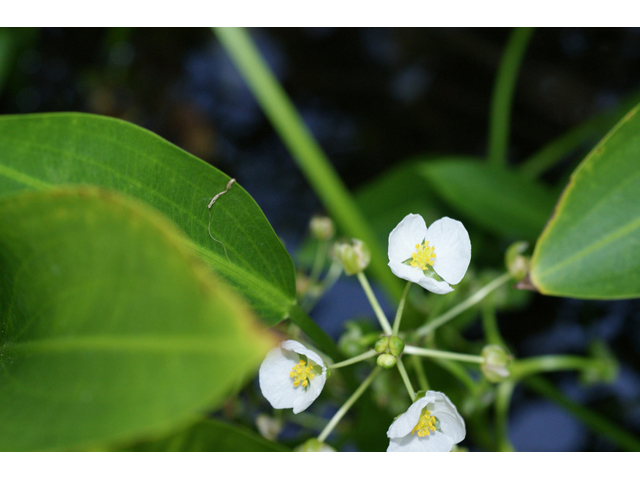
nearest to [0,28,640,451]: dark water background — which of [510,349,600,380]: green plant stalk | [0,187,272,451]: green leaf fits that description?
[510,349,600,380]: green plant stalk

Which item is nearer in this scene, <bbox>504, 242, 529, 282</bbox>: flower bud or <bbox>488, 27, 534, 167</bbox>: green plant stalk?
<bbox>504, 242, 529, 282</bbox>: flower bud

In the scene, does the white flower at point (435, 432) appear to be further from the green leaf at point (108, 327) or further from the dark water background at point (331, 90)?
the dark water background at point (331, 90)

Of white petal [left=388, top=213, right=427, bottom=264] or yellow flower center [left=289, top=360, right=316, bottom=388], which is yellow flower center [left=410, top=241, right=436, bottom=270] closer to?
white petal [left=388, top=213, right=427, bottom=264]

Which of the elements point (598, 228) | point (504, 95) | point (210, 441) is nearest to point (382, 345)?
point (210, 441)

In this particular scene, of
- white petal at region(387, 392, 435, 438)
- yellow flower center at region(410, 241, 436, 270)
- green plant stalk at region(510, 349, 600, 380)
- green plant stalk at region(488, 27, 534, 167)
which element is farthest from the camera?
green plant stalk at region(488, 27, 534, 167)

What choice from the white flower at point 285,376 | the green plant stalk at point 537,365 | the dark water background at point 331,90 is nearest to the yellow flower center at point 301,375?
the white flower at point 285,376
